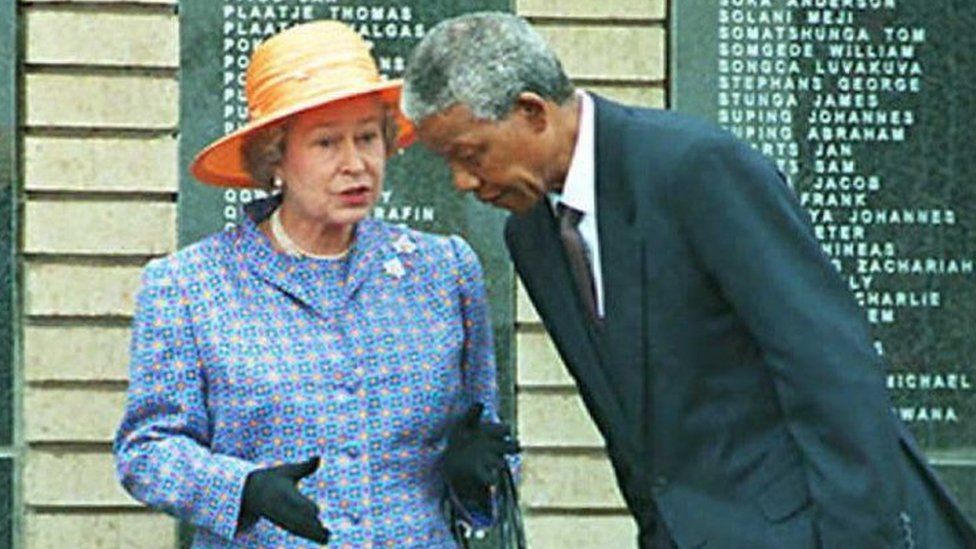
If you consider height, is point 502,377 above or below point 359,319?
below

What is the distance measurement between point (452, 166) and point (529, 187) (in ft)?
0.46

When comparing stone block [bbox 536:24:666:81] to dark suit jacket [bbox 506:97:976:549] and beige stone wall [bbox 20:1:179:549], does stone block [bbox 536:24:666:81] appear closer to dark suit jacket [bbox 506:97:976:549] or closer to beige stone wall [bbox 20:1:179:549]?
beige stone wall [bbox 20:1:179:549]

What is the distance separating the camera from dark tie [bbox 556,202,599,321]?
153 inches

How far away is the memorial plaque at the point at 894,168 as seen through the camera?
6.40m

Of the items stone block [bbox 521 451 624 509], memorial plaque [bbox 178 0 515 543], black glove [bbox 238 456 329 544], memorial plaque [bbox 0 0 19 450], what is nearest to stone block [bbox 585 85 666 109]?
memorial plaque [bbox 178 0 515 543]

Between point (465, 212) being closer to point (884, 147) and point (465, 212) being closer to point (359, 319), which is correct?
point (884, 147)

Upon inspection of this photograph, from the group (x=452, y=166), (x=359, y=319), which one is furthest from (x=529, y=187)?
(x=359, y=319)

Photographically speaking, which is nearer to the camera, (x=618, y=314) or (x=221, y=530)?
(x=618, y=314)

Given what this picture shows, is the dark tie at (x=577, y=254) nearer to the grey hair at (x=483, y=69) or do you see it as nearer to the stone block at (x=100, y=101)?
the grey hair at (x=483, y=69)

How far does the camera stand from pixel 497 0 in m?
6.35

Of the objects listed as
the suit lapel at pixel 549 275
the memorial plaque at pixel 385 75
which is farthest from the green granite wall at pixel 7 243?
the suit lapel at pixel 549 275

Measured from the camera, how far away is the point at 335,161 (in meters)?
4.35

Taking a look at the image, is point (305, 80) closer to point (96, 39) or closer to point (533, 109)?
point (533, 109)

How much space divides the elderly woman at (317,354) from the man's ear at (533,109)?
0.59m
